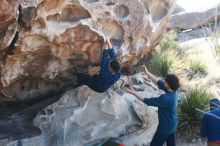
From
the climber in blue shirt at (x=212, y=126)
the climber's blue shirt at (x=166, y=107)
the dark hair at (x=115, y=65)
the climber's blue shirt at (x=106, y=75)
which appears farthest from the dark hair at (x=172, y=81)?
the climber's blue shirt at (x=106, y=75)

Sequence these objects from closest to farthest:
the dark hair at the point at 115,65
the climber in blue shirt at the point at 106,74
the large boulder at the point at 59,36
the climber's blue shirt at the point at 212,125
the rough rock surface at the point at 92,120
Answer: the climber's blue shirt at the point at 212,125
the large boulder at the point at 59,36
the dark hair at the point at 115,65
the climber in blue shirt at the point at 106,74
the rough rock surface at the point at 92,120

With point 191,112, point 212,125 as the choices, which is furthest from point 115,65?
point 191,112

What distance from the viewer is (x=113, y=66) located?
22.9 feet

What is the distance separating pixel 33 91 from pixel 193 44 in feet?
28.0

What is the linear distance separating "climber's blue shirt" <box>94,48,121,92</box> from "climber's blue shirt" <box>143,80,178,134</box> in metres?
0.79

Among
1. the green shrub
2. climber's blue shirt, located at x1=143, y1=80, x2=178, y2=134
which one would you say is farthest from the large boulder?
the green shrub

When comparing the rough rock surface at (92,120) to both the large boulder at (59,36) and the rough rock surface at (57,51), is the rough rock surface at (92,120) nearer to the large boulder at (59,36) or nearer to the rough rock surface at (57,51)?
the rough rock surface at (57,51)

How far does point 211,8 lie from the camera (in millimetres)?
19344

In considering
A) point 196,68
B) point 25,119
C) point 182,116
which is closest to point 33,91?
point 25,119

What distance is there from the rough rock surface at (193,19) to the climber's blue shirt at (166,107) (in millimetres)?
12145

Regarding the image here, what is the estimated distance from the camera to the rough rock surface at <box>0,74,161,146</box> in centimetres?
725

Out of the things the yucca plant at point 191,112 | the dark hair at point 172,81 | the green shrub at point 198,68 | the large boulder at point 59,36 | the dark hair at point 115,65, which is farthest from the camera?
the green shrub at point 198,68

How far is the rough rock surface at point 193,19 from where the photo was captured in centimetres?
1866

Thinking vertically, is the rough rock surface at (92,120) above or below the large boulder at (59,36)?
below
